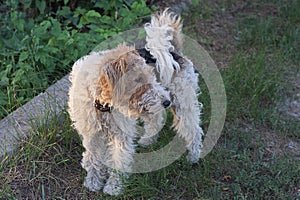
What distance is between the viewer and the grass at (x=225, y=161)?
3.96 metres

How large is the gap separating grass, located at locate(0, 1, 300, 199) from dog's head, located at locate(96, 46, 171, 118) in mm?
757

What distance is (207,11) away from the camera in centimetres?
707

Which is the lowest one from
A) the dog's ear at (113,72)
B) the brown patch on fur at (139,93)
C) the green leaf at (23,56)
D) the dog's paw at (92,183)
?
the dog's paw at (92,183)

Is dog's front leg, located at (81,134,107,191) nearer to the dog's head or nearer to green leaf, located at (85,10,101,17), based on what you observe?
the dog's head

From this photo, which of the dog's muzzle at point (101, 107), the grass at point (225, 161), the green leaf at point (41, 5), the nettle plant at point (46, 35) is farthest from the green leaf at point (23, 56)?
the dog's muzzle at point (101, 107)

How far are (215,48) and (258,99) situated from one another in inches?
52.4

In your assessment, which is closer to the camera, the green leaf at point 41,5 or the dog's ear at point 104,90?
the dog's ear at point 104,90

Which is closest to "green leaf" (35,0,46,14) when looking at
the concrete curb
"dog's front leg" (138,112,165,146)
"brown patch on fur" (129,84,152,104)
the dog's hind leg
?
the concrete curb

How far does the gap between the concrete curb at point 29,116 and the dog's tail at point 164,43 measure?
1.07m

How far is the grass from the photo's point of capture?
3959 millimetres

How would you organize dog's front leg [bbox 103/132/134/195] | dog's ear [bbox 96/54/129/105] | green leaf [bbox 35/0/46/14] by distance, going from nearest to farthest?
1. dog's ear [bbox 96/54/129/105]
2. dog's front leg [bbox 103/132/134/195]
3. green leaf [bbox 35/0/46/14]

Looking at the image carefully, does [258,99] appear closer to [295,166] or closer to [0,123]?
[295,166]

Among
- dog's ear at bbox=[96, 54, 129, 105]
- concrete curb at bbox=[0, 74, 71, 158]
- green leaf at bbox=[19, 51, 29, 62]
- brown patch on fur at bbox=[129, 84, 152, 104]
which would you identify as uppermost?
dog's ear at bbox=[96, 54, 129, 105]

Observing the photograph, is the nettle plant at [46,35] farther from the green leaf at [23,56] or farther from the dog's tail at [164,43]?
the dog's tail at [164,43]
